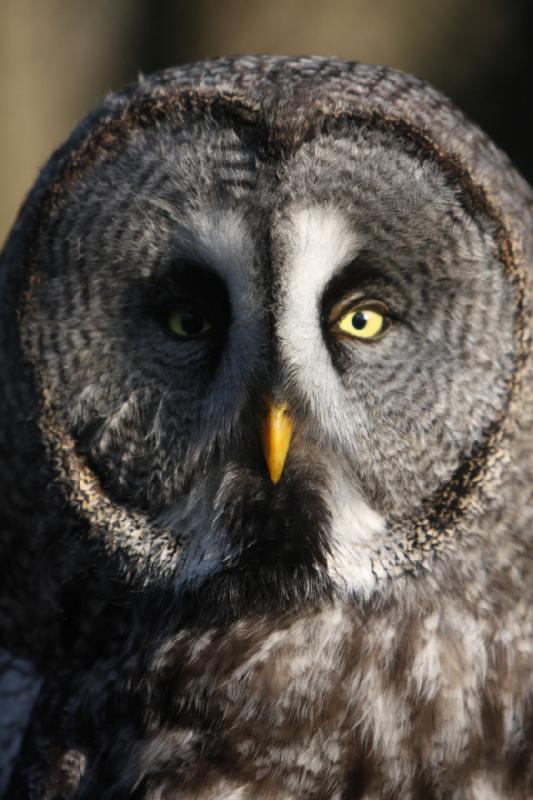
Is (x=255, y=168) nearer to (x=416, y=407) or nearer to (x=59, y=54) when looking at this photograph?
(x=416, y=407)

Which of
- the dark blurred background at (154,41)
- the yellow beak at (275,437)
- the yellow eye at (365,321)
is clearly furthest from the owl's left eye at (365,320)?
the dark blurred background at (154,41)

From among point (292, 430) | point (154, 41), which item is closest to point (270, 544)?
point (292, 430)

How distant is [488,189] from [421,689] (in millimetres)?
637

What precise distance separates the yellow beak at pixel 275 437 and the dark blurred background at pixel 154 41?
3.74m

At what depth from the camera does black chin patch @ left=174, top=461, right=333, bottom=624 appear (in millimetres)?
1462

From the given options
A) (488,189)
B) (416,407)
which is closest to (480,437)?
(416,407)

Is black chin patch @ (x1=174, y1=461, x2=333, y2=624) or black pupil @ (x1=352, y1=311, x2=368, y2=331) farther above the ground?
black pupil @ (x1=352, y1=311, x2=368, y2=331)

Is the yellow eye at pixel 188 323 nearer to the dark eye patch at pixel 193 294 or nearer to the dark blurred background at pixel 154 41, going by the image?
the dark eye patch at pixel 193 294

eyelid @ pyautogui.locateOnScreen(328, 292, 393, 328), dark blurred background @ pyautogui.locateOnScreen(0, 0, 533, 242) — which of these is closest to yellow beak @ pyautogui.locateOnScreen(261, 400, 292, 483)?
eyelid @ pyautogui.locateOnScreen(328, 292, 393, 328)

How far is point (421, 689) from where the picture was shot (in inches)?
58.6

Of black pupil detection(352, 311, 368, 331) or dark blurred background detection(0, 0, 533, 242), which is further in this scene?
dark blurred background detection(0, 0, 533, 242)

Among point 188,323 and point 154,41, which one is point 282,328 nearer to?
point 188,323

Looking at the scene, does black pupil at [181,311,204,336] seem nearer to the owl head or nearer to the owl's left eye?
the owl head

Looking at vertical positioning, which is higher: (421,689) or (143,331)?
(143,331)
